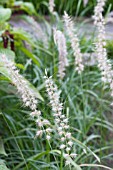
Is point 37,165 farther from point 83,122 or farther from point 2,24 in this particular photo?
point 2,24

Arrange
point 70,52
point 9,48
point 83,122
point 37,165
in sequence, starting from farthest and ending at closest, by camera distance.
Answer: point 70,52
point 83,122
point 9,48
point 37,165

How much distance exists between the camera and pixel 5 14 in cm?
279

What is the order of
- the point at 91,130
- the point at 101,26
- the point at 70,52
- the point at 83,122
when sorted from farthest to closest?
1. the point at 70,52
2. the point at 91,130
3. the point at 83,122
4. the point at 101,26

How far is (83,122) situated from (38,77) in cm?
54

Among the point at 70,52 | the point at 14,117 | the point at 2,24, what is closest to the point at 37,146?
the point at 14,117

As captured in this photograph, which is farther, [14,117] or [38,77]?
[38,77]

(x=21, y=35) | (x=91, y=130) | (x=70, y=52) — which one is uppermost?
(x=21, y=35)

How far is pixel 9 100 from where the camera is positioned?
306cm

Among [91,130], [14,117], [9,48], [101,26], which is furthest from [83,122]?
[101,26]

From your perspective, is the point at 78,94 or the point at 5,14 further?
the point at 78,94

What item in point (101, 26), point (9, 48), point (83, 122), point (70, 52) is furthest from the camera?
point (70, 52)

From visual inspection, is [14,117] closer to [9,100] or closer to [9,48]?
[9,100]

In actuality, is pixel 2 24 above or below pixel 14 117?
above

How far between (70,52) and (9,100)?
95 cm
